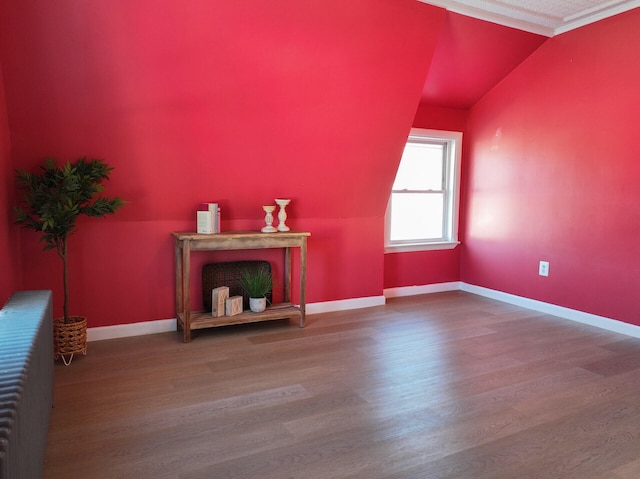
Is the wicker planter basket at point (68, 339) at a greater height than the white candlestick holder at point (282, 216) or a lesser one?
lesser

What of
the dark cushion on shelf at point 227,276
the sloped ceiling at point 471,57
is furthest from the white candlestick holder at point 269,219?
the sloped ceiling at point 471,57

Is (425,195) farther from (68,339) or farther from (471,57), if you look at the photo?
(68,339)

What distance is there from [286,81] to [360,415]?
226 cm

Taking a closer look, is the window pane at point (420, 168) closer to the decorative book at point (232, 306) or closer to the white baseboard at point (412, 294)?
the white baseboard at point (412, 294)

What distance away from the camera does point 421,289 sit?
4.90m

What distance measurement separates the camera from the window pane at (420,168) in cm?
471

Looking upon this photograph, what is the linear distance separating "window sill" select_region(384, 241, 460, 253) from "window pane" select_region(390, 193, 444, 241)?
12cm

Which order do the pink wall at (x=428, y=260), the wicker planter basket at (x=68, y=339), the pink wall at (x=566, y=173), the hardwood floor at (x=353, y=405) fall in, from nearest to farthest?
the hardwood floor at (x=353, y=405) → the wicker planter basket at (x=68, y=339) → the pink wall at (x=566, y=173) → the pink wall at (x=428, y=260)

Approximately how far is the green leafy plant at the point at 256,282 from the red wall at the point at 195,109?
401mm

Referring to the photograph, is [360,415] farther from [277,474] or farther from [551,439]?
Result: [551,439]

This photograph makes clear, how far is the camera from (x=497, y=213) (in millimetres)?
4617

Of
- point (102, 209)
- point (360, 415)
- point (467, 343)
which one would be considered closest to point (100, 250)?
point (102, 209)

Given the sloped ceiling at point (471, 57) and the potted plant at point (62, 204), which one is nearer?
the potted plant at point (62, 204)

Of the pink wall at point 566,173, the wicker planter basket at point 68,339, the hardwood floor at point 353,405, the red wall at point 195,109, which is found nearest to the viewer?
the hardwood floor at point 353,405
